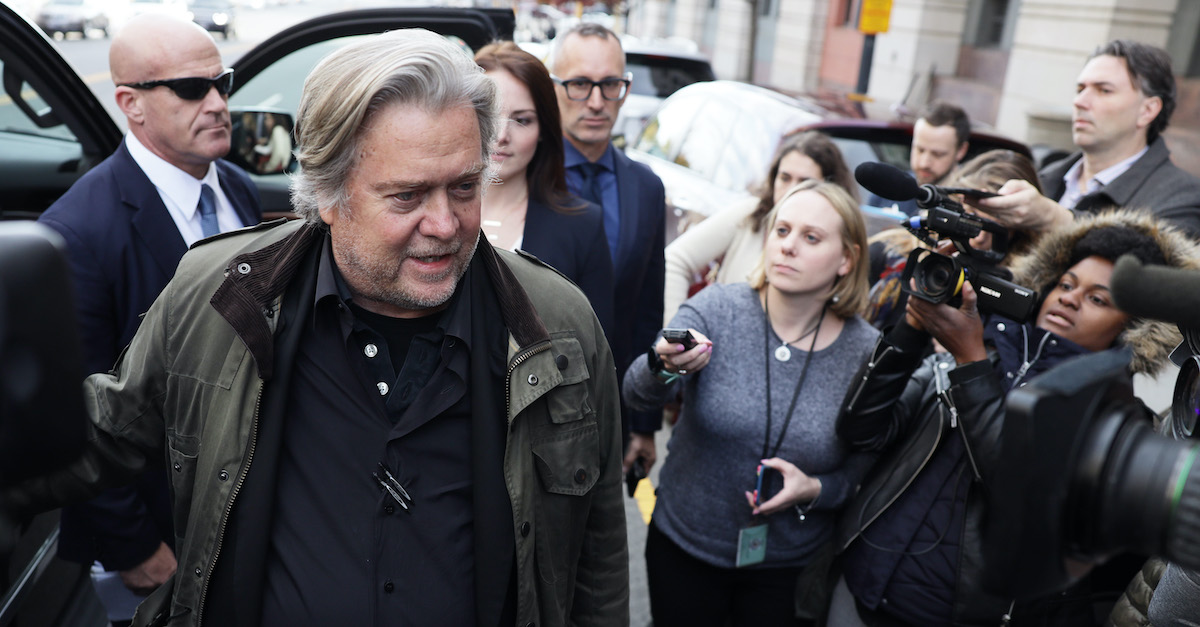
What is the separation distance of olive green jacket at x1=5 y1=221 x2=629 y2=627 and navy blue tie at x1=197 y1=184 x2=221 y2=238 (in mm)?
1006

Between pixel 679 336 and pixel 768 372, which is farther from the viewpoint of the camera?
pixel 768 372

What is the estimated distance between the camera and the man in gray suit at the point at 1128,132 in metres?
3.62

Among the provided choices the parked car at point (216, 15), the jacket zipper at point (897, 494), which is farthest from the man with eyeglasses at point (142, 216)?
the parked car at point (216, 15)

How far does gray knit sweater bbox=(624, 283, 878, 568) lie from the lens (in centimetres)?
271

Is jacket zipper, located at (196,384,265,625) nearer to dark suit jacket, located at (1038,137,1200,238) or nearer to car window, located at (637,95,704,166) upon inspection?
dark suit jacket, located at (1038,137,1200,238)

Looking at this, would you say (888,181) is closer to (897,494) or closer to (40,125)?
(897,494)

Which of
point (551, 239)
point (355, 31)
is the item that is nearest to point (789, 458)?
point (551, 239)

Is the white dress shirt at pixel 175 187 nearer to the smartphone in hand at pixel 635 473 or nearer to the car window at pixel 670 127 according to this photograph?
the smartphone in hand at pixel 635 473

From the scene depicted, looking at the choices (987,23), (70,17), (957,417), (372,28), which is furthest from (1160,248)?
(70,17)

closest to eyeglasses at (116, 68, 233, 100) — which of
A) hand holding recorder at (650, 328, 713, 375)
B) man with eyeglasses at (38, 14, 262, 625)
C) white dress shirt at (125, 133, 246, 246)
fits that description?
man with eyeglasses at (38, 14, 262, 625)

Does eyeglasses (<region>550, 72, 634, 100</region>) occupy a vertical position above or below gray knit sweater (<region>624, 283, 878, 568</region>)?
above

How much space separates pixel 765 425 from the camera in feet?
8.86

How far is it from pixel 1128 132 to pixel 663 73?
6.83 m

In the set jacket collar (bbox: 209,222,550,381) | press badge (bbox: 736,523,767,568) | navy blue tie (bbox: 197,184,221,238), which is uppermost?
jacket collar (bbox: 209,222,550,381)
